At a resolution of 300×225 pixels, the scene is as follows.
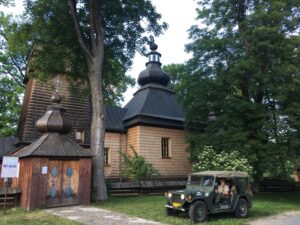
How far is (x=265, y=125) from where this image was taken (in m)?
18.5

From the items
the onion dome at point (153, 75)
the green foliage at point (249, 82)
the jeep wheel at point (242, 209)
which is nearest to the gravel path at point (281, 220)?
the jeep wheel at point (242, 209)

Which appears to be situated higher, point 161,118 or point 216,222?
point 161,118

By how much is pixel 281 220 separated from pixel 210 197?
299 centimetres

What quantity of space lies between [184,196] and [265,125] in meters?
9.42

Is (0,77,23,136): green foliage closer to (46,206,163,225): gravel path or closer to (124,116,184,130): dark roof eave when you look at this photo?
(124,116,184,130): dark roof eave

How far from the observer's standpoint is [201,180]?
40.3 ft

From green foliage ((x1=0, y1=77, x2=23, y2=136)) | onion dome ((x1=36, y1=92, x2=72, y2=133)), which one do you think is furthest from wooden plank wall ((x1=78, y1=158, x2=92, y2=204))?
green foliage ((x1=0, y1=77, x2=23, y2=136))

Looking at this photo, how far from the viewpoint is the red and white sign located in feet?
40.8

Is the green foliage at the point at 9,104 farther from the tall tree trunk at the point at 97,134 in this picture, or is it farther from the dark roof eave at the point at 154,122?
the tall tree trunk at the point at 97,134

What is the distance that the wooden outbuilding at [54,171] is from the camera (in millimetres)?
14047

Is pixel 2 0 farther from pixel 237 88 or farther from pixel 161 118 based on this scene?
pixel 237 88

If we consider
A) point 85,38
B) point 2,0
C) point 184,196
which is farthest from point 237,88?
point 2,0

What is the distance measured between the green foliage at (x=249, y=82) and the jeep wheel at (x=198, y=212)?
7934mm

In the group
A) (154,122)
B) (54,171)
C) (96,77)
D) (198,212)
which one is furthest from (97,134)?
(198,212)
